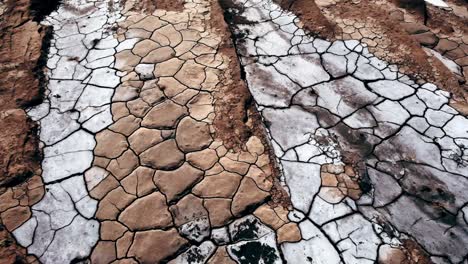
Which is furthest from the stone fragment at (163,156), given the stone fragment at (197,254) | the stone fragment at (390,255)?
the stone fragment at (390,255)

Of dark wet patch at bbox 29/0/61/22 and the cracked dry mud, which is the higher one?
dark wet patch at bbox 29/0/61/22

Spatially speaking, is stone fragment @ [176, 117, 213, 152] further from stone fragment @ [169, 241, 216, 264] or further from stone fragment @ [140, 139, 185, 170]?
stone fragment @ [169, 241, 216, 264]

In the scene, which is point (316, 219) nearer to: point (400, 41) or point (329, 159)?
point (329, 159)

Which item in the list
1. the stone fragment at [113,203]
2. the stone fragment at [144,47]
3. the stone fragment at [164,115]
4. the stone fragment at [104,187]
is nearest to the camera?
the stone fragment at [113,203]

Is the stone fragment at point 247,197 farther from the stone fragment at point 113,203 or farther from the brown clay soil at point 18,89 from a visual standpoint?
the brown clay soil at point 18,89

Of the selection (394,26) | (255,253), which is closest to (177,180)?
(255,253)

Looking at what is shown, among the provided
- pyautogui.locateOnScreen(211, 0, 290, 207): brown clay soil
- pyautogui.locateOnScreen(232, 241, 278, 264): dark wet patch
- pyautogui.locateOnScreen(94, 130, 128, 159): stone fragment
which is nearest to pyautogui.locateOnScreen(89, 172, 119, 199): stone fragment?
pyautogui.locateOnScreen(94, 130, 128, 159): stone fragment
